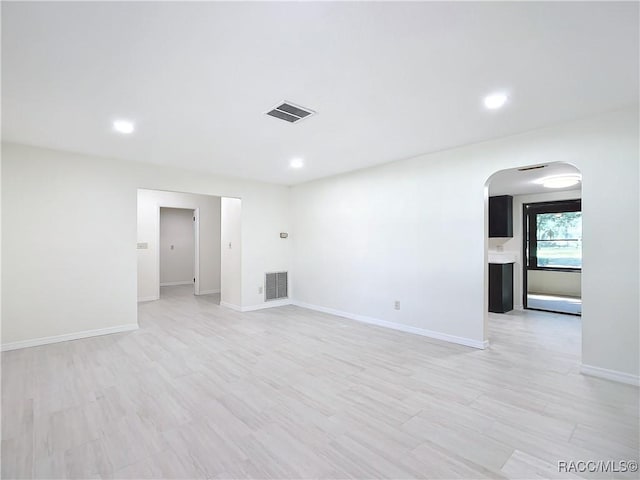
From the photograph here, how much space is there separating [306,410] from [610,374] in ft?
9.48

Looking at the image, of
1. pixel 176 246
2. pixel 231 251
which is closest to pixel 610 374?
pixel 231 251

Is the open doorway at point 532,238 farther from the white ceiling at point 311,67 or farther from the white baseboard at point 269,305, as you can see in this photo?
the white baseboard at point 269,305

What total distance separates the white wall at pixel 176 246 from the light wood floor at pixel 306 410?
18.0 feet

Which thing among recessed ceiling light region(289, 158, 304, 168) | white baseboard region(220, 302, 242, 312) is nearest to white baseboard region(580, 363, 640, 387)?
recessed ceiling light region(289, 158, 304, 168)

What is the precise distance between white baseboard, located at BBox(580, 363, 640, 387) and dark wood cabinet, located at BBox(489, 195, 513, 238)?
364 cm

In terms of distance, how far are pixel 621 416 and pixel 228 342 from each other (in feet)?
12.7

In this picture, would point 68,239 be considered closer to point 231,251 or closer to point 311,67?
point 231,251

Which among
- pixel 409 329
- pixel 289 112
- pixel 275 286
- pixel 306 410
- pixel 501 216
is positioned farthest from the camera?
pixel 275 286

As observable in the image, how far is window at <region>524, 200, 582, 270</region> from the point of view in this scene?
21.4ft

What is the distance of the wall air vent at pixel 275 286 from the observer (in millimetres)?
6242

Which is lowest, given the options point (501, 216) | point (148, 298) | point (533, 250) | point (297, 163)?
point (148, 298)

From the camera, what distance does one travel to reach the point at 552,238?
6777 mm

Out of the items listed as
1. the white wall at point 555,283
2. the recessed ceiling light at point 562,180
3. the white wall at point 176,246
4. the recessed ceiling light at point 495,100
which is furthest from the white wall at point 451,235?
the white wall at point 555,283

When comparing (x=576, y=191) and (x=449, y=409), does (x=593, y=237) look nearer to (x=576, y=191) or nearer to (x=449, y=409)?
(x=449, y=409)
